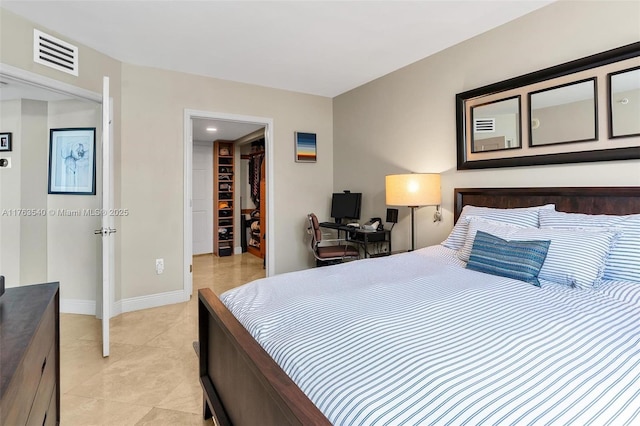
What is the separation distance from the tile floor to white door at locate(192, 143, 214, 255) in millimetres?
3086

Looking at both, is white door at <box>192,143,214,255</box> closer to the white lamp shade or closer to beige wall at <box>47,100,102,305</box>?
beige wall at <box>47,100,102,305</box>

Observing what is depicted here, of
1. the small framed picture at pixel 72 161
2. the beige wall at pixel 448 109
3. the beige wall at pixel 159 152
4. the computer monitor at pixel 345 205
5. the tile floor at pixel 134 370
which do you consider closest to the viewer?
the tile floor at pixel 134 370

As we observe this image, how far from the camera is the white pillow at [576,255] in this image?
1.62m

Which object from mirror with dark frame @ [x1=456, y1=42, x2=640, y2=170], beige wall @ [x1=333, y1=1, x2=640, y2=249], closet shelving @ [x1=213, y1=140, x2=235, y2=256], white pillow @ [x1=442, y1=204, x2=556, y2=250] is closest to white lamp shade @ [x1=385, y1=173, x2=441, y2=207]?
beige wall @ [x1=333, y1=1, x2=640, y2=249]

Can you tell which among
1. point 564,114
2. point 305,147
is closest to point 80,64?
point 305,147

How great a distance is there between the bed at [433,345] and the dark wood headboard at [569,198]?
0.05 ft

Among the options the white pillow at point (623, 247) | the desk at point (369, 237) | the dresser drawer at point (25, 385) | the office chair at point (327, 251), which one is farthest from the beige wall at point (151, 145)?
the white pillow at point (623, 247)

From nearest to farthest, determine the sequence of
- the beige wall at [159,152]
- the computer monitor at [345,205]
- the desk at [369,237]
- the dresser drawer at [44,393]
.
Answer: the dresser drawer at [44,393]
the beige wall at [159,152]
the desk at [369,237]
the computer monitor at [345,205]

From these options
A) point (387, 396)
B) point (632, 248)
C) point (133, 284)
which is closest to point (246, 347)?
point (387, 396)

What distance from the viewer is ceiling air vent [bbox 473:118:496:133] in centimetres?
270

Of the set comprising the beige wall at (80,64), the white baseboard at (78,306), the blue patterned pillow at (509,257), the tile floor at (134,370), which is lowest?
the tile floor at (134,370)

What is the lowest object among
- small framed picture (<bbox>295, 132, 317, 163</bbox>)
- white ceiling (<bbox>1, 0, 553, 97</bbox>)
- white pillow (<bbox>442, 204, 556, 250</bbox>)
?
white pillow (<bbox>442, 204, 556, 250</bbox>)

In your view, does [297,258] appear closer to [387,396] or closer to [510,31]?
[510,31]

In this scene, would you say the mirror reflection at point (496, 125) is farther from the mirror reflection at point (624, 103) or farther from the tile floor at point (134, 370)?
the tile floor at point (134, 370)
